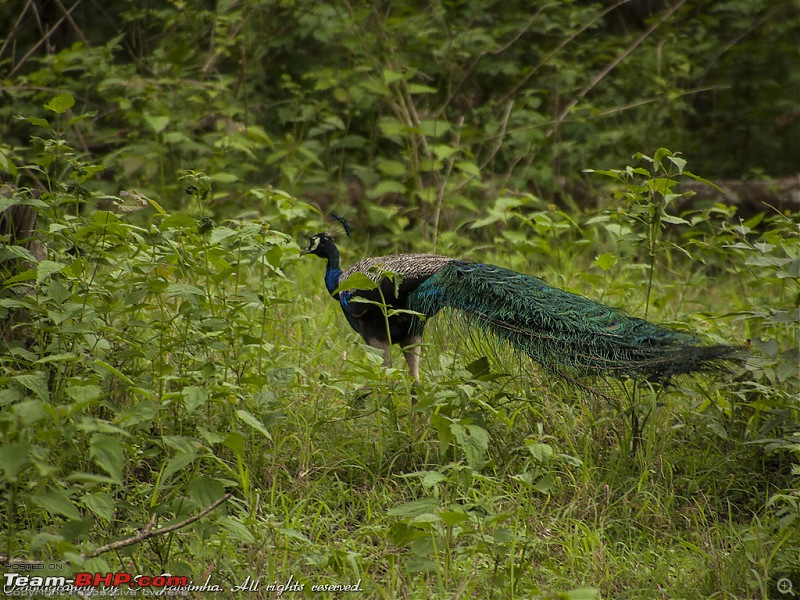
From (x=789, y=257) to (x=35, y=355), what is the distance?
2.88 meters

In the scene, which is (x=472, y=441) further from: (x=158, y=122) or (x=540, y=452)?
(x=158, y=122)

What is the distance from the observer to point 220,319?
332 cm

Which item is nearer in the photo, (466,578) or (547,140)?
(466,578)

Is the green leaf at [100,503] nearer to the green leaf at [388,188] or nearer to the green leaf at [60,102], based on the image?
the green leaf at [60,102]

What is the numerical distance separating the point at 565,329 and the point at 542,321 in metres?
0.10

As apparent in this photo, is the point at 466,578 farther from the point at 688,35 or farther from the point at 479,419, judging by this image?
the point at 688,35

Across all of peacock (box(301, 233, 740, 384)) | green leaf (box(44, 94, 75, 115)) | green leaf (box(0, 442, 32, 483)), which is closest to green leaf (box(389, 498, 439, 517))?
peacock (box(301, 233, 740, 384))

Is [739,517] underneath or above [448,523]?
underneath

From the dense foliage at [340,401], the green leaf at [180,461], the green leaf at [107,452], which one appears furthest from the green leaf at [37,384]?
the green leaf at [107,452]

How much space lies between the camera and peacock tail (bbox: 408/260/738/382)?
10.8 feet

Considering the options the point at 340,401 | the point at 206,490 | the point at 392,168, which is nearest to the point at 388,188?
the point at 392,168

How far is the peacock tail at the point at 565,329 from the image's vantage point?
10.8 ft

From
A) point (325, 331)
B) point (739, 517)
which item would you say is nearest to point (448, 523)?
point (739, 517)

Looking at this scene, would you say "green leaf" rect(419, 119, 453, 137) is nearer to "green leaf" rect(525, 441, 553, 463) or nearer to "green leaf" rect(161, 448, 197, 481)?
"green leaf" rect(525, 441, 553, 463)
